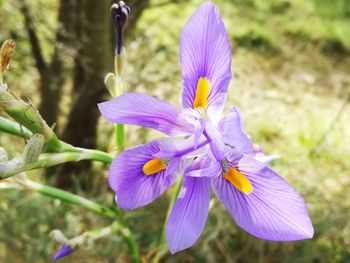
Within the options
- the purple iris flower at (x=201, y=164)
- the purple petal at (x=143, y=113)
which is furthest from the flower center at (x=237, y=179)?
the purple petal at (x=143, y=113)

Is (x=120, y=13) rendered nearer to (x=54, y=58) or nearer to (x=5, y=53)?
(x=5, y=53)

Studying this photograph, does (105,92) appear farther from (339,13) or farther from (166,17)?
(339,13)

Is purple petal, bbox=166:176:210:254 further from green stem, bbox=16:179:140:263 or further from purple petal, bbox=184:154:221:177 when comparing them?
green stem, bbox=16:179:140:263

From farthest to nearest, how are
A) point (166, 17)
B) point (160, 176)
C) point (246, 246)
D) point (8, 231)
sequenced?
point (166, 17) < point (246, 246) < point (8, 231) < point (160, 176)

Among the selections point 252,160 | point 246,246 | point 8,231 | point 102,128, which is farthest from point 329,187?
point 252,160

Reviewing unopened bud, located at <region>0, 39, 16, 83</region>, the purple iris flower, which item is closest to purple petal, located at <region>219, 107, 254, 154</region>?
the purple iris flower

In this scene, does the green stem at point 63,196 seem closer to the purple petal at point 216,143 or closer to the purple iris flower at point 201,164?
the purple iris flower at point 201,164

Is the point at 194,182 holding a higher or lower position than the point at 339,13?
higher

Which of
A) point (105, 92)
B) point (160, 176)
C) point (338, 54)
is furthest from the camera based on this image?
point (338, 54)
